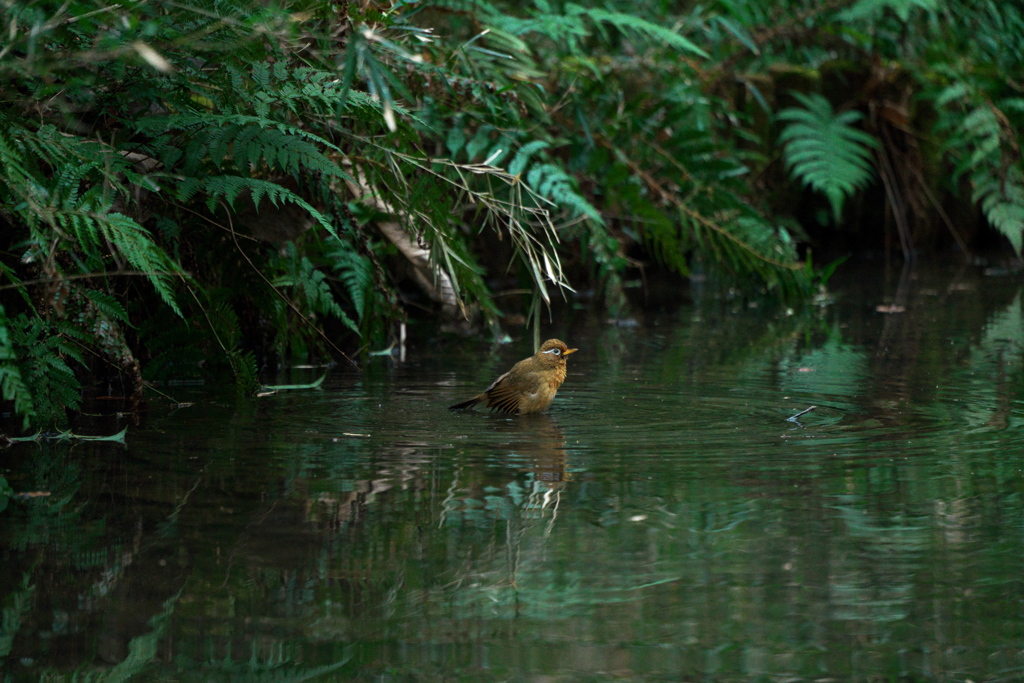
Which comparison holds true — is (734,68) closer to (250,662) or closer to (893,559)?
(893,559)

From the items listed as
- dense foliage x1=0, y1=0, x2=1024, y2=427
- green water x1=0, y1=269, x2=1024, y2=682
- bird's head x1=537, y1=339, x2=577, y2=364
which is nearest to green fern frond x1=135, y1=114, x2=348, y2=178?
dense foliage x1=0, y1=0, x2=1024, y2=427

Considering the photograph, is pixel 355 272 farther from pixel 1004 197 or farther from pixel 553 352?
pixel 1004 197

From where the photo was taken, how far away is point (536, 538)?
9.82ft

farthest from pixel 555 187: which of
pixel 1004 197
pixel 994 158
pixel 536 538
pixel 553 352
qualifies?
pixel 994 158

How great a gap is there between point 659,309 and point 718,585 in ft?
18.9

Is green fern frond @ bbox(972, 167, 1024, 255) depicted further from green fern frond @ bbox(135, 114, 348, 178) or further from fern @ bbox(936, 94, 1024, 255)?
green fern frond @ bbox(135, 114, 348, 178)

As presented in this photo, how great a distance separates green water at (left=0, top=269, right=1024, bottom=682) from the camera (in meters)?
2.31

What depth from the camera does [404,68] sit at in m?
5.68

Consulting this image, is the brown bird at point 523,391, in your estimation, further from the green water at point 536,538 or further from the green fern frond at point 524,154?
the green fern frond at point 524,154

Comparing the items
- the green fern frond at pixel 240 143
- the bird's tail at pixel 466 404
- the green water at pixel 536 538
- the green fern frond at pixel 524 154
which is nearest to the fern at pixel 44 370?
the green water at pixel 536 538

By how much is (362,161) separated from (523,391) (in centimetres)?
139

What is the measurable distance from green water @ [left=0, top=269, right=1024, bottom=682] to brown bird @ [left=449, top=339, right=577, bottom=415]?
0.11 metres

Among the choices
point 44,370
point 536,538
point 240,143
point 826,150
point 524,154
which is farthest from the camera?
point 826,150

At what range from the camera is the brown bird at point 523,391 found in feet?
15.2
